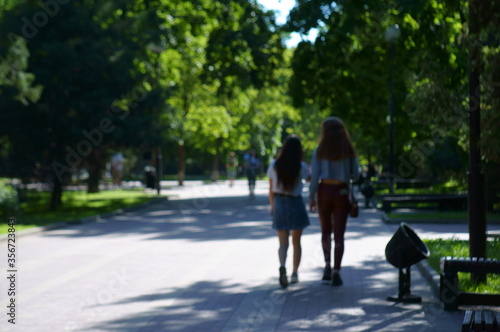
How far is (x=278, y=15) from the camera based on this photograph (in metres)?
28.4

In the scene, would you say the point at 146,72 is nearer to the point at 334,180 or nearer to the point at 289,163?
the point at 289,163

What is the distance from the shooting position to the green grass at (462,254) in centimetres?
840

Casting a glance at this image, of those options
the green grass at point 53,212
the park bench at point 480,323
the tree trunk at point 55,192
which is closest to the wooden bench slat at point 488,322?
the park bench at point 480,323

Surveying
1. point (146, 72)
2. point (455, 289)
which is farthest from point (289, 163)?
point (146, 72)

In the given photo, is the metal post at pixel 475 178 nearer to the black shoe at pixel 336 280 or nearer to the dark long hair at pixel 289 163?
the black shoe at pixel 336 280

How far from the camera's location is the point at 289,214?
9477mm

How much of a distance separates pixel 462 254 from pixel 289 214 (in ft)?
10.9

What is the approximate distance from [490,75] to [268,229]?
33.1 ft

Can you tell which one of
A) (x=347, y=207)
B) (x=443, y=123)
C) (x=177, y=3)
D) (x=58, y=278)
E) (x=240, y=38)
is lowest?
(x=58, y=278)

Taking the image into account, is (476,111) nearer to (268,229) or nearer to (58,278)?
(58,278)

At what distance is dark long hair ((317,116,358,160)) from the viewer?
947 centimetres

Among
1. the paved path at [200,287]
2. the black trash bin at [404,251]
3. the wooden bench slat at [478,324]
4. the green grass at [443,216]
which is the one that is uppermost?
the black trash bin at [404,251]

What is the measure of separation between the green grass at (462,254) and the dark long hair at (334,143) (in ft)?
6.23

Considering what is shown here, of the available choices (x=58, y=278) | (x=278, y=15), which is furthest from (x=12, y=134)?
(x=58, y=278)
